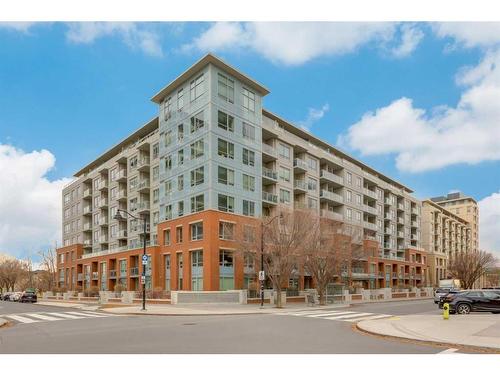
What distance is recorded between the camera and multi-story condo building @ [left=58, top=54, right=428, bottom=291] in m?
47.0

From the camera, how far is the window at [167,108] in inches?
2133

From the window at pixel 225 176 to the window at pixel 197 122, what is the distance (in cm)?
504

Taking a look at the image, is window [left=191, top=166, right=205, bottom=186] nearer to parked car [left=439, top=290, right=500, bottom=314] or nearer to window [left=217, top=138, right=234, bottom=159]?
window [left=217, top=138, right=234, bottom=159]

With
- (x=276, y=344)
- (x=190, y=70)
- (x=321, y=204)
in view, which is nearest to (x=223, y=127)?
(x=190, y=70)

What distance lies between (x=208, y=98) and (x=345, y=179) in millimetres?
31785

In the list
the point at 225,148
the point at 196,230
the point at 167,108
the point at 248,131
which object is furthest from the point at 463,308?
the point at 167,108

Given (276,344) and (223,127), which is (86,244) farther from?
(276,344)

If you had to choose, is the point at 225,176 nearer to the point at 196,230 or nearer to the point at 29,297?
the point at 196,230

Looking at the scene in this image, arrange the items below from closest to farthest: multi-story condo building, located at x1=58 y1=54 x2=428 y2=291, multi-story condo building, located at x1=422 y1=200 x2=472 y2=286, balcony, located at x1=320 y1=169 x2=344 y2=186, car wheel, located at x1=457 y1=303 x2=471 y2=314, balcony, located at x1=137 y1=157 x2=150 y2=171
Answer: car wheel, located at x1=457 y1=303 x2=471 y2=314 → multi-story condo building, located at x1=58 y1=54 x2=428 y2=291 → balcony, located at x1=137 y1=157 x2=150 y2=171 → balcony, located at x1=320 y1=169 x2=344 y2=186 → multi-story condo building, located at x1=422 y1=200 x2=472 y2=286

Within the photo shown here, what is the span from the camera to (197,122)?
48688mm

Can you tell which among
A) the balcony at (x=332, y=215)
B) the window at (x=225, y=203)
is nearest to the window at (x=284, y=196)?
the balcony at (x=332, y=215)

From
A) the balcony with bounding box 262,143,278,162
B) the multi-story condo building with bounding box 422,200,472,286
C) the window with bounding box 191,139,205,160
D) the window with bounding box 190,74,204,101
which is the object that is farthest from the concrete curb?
the multi-story condo building with bounding box 422,200,472,286

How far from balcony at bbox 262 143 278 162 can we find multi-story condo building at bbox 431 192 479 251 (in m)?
102

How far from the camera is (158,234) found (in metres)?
54.1
